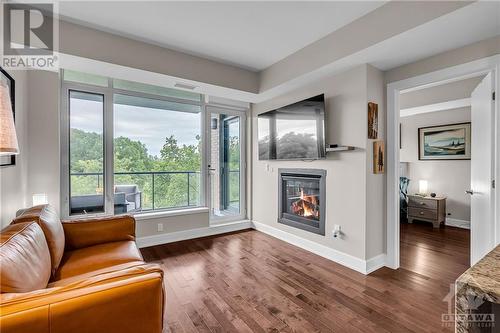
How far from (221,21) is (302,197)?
2517 millimetres

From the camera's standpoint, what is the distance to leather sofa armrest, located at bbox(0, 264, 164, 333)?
32.9 inches

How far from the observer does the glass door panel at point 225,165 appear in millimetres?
4324

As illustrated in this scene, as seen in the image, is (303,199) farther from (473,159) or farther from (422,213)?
(422,213)

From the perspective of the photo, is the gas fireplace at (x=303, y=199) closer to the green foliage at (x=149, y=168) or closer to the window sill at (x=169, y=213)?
the green foliage at (x=149, y=168)

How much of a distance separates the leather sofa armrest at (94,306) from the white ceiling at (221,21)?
2325 millimetres

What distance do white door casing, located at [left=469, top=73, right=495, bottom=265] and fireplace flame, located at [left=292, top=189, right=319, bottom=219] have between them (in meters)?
1.66

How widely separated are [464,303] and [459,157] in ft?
16.3

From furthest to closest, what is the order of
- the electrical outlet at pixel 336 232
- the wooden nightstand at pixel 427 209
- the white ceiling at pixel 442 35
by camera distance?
1. the wooden nightstand at pixel 427 209
2. the electrical outlet at pixel 336 232
3. the white ceiling at pixel 442 35

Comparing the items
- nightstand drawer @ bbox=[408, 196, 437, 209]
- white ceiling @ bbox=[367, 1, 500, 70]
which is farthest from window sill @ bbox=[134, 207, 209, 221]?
nightstand drawer @ bbox=[408, 196, 437, 209]

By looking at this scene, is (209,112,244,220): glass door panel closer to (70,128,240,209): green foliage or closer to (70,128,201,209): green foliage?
(70,128,240,209): green foliage

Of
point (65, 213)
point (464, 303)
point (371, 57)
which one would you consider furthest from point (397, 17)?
point (65, 213)

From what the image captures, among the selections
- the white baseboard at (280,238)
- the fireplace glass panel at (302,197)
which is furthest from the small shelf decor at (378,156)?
the white baseboard at (280,238)

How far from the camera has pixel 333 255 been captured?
2.99 metres

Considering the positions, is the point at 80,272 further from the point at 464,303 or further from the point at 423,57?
the point at 423,57
